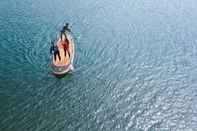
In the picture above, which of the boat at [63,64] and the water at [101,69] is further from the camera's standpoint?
the boat at [63,64]

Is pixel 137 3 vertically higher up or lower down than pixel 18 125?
higher up

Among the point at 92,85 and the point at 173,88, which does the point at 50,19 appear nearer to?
the point at 92,85

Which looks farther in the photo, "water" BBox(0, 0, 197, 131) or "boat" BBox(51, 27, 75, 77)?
"boat" BBox(51, 27, 75, 77)

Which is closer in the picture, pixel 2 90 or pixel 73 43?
pixel 2 90

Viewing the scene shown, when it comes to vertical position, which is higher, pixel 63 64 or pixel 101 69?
pixel 63 64

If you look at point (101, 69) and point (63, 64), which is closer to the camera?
point (63, 64)

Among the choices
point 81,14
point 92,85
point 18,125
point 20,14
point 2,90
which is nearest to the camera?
point 18,125

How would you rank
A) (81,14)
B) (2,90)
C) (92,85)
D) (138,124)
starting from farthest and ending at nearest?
(81,14) < (92,85) < (2,90) < (138,124)

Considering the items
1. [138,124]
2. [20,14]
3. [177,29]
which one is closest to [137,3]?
[177,29]
